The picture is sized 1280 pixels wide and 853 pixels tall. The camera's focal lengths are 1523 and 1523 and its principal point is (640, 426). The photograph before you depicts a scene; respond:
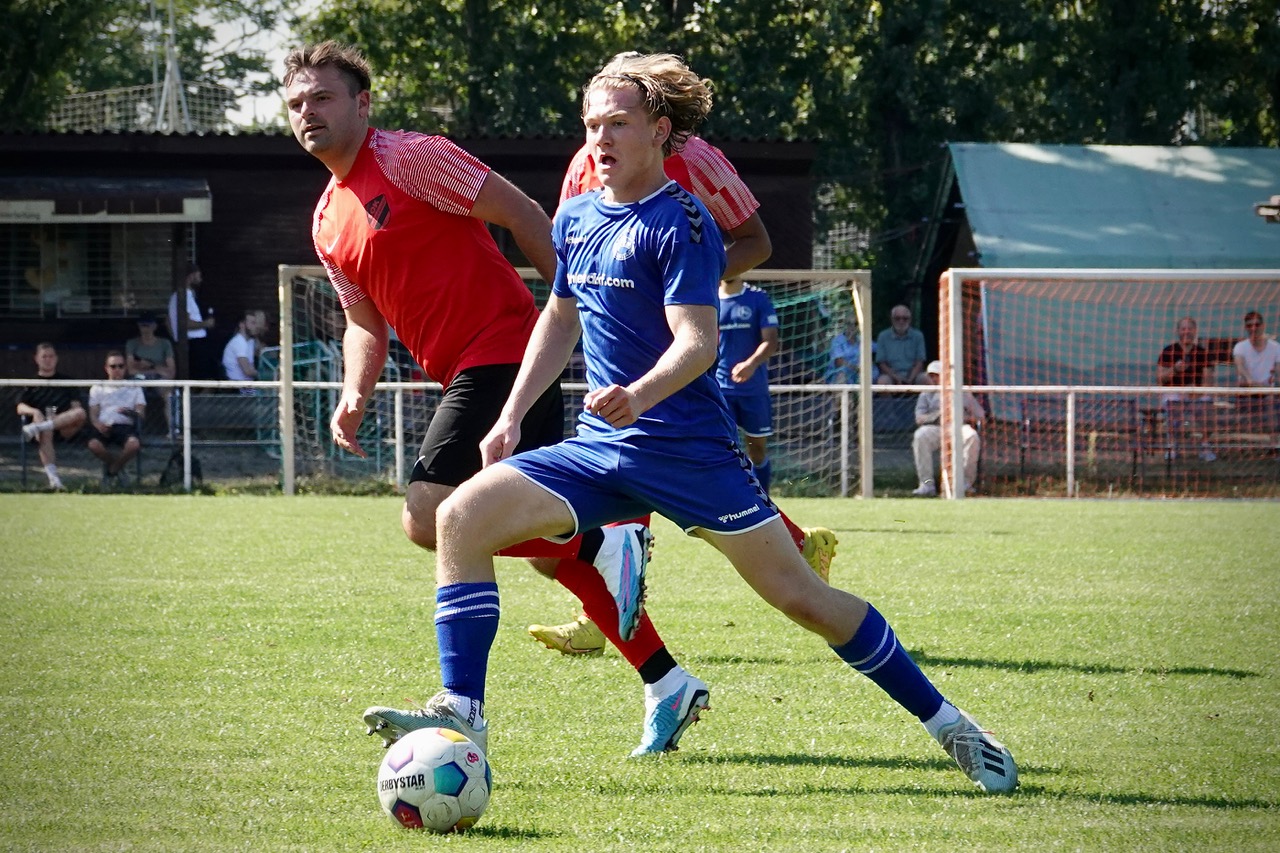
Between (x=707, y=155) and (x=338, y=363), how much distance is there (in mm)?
12222

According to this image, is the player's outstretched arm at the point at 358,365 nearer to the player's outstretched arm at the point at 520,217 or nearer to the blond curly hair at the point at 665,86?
the player's outstretched arm at the point at 520,217

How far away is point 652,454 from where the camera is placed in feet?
13.4

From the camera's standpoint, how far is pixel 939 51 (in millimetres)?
27219

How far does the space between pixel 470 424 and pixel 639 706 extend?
1.15 metres

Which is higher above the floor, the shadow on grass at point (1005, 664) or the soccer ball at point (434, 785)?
the soccer ball at point (434, 785)

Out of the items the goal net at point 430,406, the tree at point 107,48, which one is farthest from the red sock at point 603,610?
the tree at point 107,48

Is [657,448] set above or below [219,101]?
below

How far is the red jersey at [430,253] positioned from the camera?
515cm

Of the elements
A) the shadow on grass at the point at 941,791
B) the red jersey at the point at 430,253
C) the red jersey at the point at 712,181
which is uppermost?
the red jersey at the point at 712,181

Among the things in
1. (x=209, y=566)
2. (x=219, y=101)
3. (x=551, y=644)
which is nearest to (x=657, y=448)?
(x=551, y=644)

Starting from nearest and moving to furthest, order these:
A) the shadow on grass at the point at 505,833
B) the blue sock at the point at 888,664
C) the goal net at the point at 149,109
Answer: the shadow on grass at the point at 505,833 < the blue sock at the point at 888,664 < the goal net at the point at 149,109

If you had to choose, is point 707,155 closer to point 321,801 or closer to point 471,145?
point 321,801

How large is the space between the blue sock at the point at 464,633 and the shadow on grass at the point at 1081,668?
2594 mm

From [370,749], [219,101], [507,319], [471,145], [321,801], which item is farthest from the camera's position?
[219,101]
